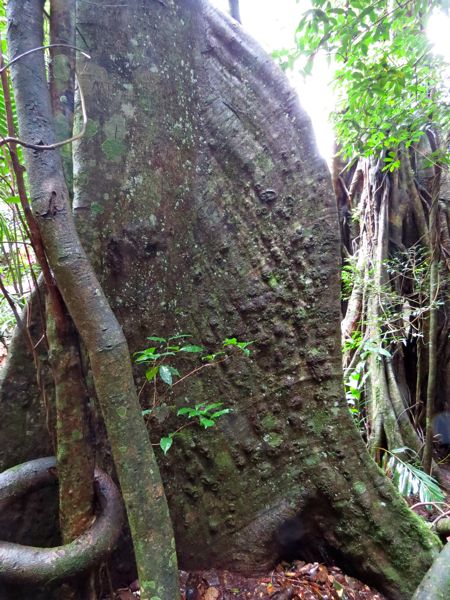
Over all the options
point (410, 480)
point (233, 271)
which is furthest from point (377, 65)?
point (410, 480)

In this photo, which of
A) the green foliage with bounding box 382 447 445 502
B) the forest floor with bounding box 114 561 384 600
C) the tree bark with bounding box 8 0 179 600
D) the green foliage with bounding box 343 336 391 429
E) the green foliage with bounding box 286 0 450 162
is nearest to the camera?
the tree bark with bounding box 8 0 179 600

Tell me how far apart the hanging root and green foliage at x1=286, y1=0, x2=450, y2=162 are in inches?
85.9

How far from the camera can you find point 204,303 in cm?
162

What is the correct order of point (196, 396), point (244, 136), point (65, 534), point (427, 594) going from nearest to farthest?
point (65, 534) → point (427, 594) → point (196, 396) → point (244, 136)

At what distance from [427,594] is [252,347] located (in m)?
1.04

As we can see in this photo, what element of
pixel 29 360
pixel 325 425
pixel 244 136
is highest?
pixel 244 136

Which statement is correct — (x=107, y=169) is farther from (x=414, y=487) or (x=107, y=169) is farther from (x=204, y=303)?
(x=414, y=487)

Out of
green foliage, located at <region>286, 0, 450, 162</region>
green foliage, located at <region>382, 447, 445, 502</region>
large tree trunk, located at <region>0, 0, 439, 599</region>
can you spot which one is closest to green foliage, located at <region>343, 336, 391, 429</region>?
green foliage, located at <region>382, 447, 445, 502</region>

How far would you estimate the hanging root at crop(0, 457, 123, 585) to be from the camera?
0.96 m

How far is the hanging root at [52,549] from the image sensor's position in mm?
958

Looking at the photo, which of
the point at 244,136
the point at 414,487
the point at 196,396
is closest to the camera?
the point at 196,396

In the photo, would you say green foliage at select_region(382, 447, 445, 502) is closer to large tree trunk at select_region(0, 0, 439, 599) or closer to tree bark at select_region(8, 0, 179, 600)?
large tree trunk at select_region(0, 0, 439, 599)

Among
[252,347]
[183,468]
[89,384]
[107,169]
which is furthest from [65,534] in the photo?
[107,169]

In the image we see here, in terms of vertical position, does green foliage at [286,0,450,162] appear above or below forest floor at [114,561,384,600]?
above
